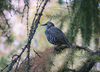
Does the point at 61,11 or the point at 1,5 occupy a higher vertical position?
the point at 1,5

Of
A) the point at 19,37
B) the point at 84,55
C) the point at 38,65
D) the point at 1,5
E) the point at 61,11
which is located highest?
the point at 1,5

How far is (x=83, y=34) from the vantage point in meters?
2.50

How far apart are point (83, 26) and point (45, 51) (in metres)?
0.84

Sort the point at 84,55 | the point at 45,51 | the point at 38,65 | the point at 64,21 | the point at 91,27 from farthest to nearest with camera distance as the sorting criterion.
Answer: the point at 64,21, the point at 91,27, the point at 45,51, the point at 38,65, the point at 84,55

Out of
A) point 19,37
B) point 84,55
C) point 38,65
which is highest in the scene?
point 84,55

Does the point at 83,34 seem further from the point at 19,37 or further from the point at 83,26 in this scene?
the point at 19,37

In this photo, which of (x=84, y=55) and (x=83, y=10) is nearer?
(x=84, y=55)

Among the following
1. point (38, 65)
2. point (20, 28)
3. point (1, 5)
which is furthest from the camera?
point (20, 28)

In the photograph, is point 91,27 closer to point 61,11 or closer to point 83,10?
point 83,10

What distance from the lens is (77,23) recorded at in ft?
8.00

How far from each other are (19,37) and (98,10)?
492 centimetres

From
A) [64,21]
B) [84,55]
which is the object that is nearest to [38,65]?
[84,55]

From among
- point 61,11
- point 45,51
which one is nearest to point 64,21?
point 61,11

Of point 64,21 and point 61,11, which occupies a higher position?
point 61,11
